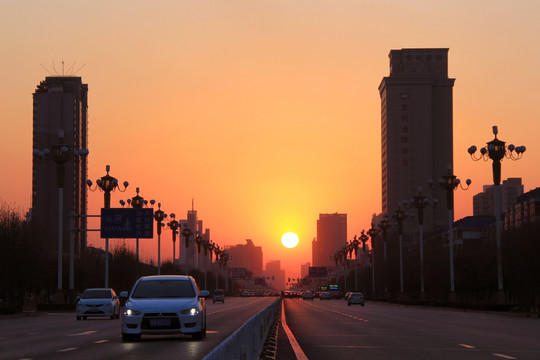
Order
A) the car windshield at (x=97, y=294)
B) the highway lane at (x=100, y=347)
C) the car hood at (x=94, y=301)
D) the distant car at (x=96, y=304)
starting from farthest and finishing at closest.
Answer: the car windshield at (x=97, y=294) → the car hood at (x=94, y=301) → the distant car at (x=96, y=304) → the highway lane at (x=100, y=347)

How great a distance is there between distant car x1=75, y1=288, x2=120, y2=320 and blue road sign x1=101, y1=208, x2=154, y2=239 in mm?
23990

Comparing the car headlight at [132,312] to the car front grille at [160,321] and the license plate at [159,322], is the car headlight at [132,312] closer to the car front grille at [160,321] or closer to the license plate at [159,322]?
the car front grille at [160,321]

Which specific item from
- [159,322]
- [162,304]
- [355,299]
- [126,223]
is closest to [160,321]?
[159,322]

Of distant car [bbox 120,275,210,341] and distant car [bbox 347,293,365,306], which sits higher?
distant car [bbox 120,275,210,341]

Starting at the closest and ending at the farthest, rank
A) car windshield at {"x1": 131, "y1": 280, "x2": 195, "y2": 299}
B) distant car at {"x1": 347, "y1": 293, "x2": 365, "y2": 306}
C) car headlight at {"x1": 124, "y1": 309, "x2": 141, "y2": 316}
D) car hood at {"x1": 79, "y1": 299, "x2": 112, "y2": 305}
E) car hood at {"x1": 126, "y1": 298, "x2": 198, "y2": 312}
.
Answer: car hood at {"x1": 126, "y1": 298, "x2": 198, "y2": 312}, car headlight at {"x1": 124, "y1": 309, "x2": 141, "y2": 316}, car windshield at {"x1": 131, "y1": 280, "x2": 195, "y2": 299}, car hood at {"x1": 79, "y1": 299, "x2": 112, "y2": 305}, distant car at {"x1": 347, "y1": 293, "x2": 365, "y2": 306}

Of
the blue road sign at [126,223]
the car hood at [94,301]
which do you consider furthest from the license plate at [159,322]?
the blue road sign at [126,223]

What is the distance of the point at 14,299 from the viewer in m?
70.6

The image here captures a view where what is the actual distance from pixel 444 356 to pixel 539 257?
4608 centimetres

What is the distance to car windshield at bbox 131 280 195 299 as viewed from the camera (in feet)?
80.4

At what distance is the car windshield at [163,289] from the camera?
80.4ft

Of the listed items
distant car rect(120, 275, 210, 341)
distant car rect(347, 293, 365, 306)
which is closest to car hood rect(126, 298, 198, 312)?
distant car rect(120, 275, 210, 341)

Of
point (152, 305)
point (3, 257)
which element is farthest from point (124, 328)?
point (3, 257)

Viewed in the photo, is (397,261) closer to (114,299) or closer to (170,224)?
(170,224)

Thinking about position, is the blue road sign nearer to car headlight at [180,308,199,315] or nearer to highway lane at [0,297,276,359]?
highway lane at [0,297,276,359]
